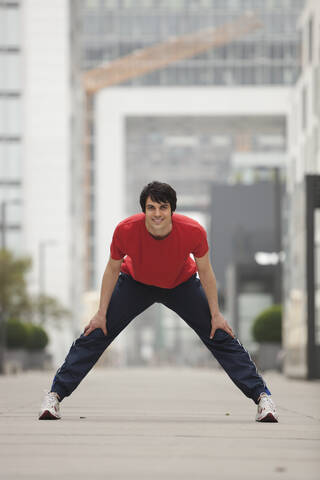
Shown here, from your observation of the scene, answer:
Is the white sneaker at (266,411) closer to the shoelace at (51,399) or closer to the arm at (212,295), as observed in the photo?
the arm at (212,295)

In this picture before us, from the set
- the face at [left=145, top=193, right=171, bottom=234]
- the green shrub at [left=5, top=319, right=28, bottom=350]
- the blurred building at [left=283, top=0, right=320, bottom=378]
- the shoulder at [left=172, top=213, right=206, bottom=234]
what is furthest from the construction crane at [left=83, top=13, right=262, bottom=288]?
the face at [left=145, top=193, right=171, bottom=234]

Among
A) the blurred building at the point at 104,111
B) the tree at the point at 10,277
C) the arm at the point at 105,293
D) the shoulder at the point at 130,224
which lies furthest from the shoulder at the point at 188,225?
the tree at the point at 10,277

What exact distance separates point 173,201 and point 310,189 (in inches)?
541

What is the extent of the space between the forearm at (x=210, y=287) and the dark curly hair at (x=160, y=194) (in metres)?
0.56

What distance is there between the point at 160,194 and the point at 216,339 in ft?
3.69

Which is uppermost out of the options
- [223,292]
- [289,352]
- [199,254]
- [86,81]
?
[86,81]

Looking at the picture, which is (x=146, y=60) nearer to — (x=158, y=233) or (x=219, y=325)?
(x=219, y=325)

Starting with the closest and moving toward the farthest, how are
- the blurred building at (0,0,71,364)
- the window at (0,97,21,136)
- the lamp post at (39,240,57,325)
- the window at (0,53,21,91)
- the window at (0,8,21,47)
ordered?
the lamp post at (39,240,57,325)
the blurred building at (0,0,71,364)
the window at (0,97,21,136)
the window at (0,53,21,91)
the window at (0,8,21,47)

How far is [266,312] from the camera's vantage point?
119 ft

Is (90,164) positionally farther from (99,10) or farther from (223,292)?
(223,292)

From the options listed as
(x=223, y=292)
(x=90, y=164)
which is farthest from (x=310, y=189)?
(x=90, y=164)

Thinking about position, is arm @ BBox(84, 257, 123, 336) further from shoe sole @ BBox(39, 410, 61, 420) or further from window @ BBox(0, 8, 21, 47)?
window @ BBox(0, 8, 21, 47)

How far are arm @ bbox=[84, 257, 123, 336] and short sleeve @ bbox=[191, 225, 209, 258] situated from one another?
1.64 ft

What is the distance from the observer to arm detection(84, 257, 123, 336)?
7574mm
